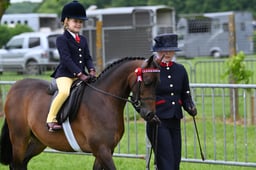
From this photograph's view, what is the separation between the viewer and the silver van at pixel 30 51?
107ft

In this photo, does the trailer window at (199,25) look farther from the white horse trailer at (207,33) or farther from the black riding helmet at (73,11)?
the black riding helmet at (73,11)

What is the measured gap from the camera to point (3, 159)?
9.62 meters

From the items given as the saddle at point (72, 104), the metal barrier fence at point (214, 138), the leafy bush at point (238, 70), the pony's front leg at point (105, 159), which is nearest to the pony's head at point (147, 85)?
the pony's front leg at point (105, 159)

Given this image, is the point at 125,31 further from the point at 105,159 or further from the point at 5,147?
the point at 105,159

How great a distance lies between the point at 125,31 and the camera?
30.4 metres

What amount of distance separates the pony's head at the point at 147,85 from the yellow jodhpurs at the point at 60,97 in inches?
40.7

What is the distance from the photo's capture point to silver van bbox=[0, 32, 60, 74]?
107 ft

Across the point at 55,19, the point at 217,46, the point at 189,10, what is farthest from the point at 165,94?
the point at 189,10

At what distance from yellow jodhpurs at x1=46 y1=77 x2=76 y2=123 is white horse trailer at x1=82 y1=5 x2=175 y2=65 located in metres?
20.1

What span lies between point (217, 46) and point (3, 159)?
111 ft

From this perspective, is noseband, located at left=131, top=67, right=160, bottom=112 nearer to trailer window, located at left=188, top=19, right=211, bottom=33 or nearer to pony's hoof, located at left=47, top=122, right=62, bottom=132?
pony's hoof, located at left=47, top=122, right=62, bottom=132

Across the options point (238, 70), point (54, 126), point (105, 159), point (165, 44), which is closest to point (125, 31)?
point (238, 70)

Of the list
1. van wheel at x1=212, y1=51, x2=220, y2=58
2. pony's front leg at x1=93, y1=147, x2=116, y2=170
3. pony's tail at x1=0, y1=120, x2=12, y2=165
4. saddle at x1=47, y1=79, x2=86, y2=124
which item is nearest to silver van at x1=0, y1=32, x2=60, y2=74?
van wheel at x1=212, y1=51, x2=220, y2=58

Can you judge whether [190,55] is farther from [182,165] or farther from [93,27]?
[182,165]
